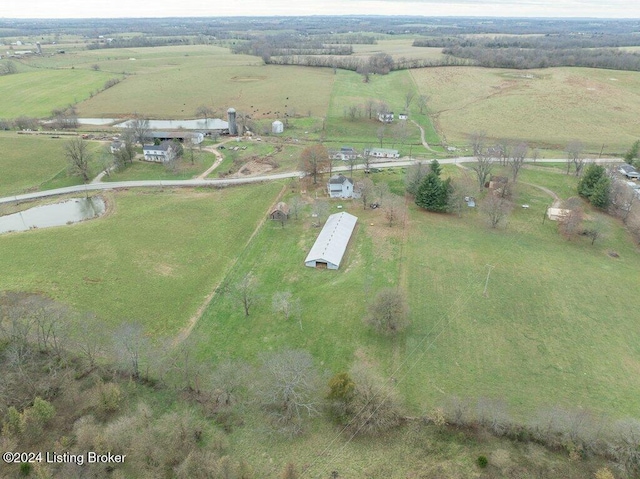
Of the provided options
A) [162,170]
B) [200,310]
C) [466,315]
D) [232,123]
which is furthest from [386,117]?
[200,310]

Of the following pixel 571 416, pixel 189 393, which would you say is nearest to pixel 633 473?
pixel 571 416

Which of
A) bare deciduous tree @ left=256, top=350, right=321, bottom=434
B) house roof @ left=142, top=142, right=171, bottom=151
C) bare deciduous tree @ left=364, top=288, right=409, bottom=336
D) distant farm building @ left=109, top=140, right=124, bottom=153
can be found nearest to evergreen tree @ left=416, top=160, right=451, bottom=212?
bare deciduous tree @ left=364, top=288, right=409, bottom=336

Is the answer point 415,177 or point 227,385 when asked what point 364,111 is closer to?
point 415,177

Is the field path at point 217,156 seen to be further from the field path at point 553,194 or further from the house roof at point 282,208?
the field path at point 553,194

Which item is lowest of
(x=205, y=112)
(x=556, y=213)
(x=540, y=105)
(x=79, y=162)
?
(x=556, y=213)

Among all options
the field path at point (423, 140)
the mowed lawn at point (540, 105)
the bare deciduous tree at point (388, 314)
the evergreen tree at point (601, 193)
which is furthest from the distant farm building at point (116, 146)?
the evergreen tree at point (601, 193)
